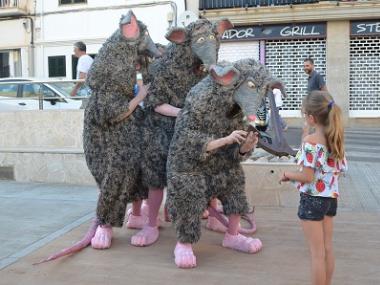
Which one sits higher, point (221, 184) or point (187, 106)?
point (187, 106)

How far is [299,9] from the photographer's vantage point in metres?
16.1

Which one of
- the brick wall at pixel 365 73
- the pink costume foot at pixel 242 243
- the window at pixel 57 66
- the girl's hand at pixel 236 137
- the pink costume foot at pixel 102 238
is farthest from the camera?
the window at pixel 57 66

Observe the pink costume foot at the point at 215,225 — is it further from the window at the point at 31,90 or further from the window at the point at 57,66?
the window at the point at 57,66

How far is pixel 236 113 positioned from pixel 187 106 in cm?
37

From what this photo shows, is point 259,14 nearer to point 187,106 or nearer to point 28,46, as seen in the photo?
point 28,46

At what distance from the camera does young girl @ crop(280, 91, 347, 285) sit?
10.4 ft

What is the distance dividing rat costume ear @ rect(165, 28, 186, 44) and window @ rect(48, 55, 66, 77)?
1608 cm

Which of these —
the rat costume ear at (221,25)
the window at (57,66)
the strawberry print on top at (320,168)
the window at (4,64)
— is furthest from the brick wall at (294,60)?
the strawberry print on top at (320,168)

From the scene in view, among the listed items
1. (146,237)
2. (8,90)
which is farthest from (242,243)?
(8,90)

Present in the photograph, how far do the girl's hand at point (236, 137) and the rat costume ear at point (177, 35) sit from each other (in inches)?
37.9

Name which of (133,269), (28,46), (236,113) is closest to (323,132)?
Result: (236,113)

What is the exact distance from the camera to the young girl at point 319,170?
3.17m

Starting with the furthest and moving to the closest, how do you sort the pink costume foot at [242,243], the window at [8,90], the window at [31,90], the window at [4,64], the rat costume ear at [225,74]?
the window at [4,64]
the window at [8,90]
the window at [31,90]
the pink costume foot at [242,243]
the rat costume ear at [225,74]

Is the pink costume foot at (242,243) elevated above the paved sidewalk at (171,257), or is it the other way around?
the pink costume foot at (242,243)
